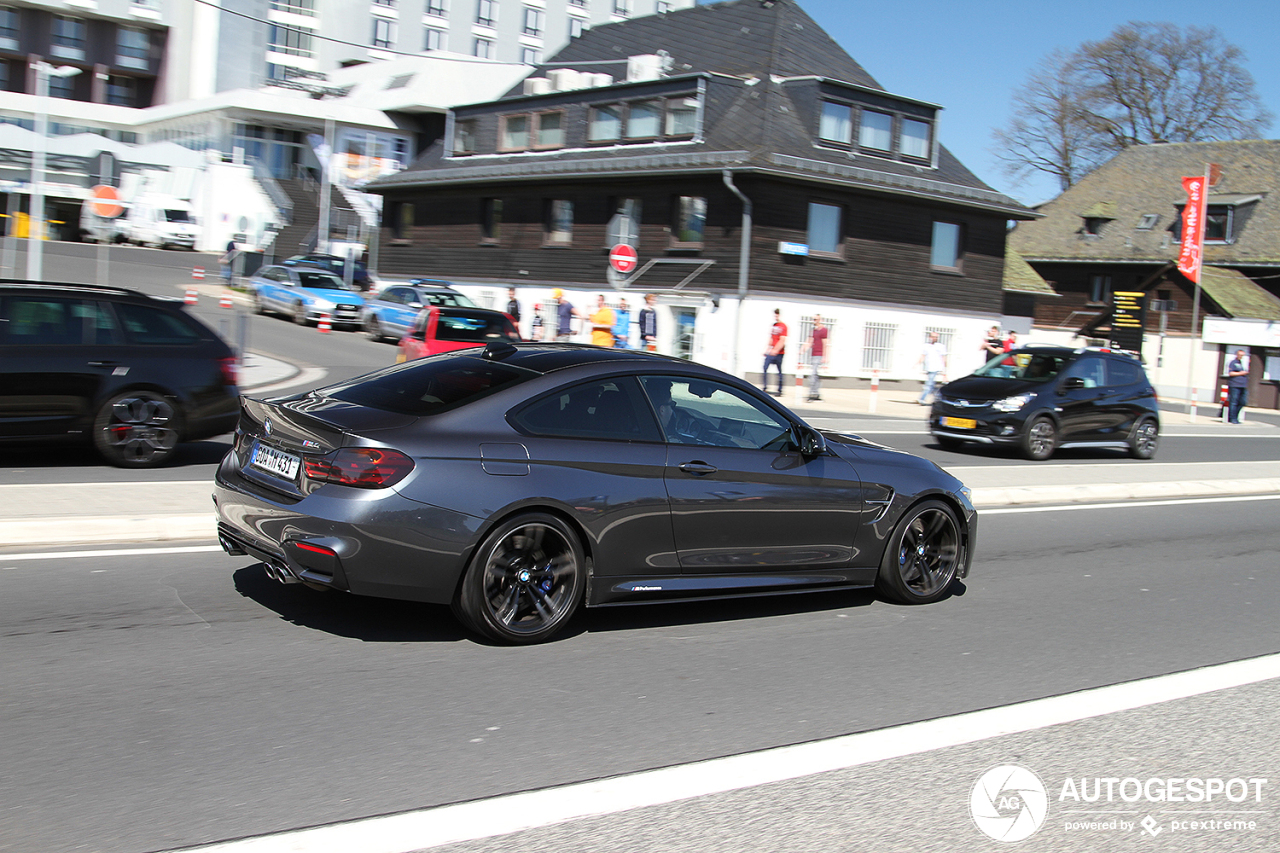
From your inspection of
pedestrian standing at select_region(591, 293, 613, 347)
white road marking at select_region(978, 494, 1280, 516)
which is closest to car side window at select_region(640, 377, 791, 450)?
white road marking at select_region(978, 494, 1280, 516)

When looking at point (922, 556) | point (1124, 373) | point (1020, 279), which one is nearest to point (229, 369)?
point (922, 556)

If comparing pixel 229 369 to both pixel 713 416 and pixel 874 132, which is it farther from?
pixel 874 132

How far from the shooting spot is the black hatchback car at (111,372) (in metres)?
9.76

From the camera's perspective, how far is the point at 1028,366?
59.0ft

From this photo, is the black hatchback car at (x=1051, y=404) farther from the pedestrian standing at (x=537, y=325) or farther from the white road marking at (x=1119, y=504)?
the pedestrian standing at (x=537, y=325)

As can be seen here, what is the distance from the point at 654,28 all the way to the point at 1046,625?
36453 millimetres

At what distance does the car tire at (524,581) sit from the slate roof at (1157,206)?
2101 inches

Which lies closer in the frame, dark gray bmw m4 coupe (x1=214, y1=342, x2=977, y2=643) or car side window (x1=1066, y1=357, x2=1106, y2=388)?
dark gray bmw m4 coupe (x1=214, y1=342, x2=977, y2=643)

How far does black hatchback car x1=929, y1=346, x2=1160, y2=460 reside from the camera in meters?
17.1

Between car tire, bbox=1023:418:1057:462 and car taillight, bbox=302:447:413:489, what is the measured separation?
44.2ft

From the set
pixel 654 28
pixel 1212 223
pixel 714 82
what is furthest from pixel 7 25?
pixel 1212 223

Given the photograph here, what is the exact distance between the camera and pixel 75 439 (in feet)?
33.1

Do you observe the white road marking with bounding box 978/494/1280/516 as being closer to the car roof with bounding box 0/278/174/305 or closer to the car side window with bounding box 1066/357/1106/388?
the car side window with bounding box 1066/357/1106/388

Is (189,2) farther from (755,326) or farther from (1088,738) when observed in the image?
(1088,738)
